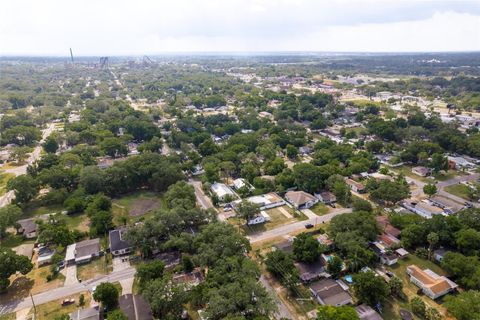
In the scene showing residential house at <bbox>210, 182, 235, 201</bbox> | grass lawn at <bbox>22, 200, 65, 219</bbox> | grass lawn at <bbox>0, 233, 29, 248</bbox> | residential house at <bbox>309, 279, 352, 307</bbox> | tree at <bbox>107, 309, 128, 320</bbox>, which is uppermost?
tree at <bbox>107, 309, 128, 320</bbox>

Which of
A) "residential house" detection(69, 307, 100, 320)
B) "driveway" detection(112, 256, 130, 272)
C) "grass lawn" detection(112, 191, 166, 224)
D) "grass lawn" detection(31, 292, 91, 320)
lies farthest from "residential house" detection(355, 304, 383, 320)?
"grass lawn" detection(112, 191, 166, 224)

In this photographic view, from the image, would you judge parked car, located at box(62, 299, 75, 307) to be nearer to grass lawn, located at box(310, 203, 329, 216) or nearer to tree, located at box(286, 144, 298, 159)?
grass lawn, located at box(310, 203, 329, 216)

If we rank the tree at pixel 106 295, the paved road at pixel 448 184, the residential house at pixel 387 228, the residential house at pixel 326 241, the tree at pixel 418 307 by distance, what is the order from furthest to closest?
the paved road at pixel 448 184 → the residential house at pixel 387 228 → the residential house at pixel 326 241 → the tree at pixel 106 295 → the tree at pixel 418 307

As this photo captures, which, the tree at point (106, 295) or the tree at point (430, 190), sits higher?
the tree at point (430, 190)

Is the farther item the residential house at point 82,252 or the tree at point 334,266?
the residential house at point 82,252

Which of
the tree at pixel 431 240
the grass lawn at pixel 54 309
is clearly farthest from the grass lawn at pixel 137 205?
the tree at pixel 431 240

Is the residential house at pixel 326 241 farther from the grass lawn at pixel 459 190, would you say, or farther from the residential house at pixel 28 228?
the residential house at pixel 28 228

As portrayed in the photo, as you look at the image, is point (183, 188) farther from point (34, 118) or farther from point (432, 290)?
point (34, 118)
